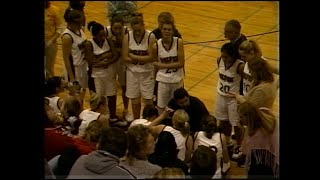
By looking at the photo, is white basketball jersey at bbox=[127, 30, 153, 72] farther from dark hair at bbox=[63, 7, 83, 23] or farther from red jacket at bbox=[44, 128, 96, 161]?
red jacket at bbox=[44, 128, 96, 161]

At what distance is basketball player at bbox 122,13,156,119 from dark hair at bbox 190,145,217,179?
216 cm

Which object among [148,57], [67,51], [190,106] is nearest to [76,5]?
[67,51]

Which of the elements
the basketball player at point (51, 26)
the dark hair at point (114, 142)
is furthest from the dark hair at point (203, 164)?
the basketball player at point (51, 26)

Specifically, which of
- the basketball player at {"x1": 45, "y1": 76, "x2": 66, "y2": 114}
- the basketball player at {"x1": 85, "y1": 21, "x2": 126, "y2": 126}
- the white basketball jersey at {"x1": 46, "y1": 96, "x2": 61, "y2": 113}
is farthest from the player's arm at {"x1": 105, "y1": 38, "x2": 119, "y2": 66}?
the white basketball jersey at {"x1": 46, "y1": 96, "x2": 61, "y2": 113}

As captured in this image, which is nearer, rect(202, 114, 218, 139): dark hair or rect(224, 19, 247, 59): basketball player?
rect(202, 114, 218, 139): dark hair

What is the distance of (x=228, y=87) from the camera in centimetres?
556

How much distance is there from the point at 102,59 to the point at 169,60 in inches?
27.5

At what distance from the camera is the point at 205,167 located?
12.5ft

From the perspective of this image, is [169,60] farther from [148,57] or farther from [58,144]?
[58,144]

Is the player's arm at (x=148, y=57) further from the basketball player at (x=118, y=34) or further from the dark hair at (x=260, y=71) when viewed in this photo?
the dark hair at (x=260, y=71)

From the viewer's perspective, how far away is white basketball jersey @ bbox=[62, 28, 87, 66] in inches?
238

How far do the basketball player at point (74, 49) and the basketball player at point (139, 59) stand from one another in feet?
1.55

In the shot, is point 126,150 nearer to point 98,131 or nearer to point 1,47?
point 98,131
